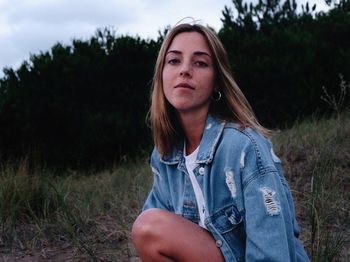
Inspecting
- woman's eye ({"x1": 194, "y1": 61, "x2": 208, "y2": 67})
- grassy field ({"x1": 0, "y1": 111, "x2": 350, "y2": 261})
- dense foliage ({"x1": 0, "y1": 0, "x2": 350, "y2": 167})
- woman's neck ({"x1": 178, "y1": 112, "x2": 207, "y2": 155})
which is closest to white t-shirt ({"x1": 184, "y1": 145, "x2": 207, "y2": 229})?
woman's neck ({"x1": 178, "y1": 112, "x2": 207, "y2": 155})

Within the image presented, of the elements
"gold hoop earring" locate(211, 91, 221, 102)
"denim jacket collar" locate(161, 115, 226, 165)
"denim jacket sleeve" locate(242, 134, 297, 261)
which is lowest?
"denim jacket sleeve" locate(242, 134, 297, 261)

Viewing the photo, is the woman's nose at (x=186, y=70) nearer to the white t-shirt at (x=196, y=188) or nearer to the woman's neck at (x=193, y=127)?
the woman's neck at (x=193, y=127)

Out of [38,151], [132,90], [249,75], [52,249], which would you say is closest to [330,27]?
[249,75]

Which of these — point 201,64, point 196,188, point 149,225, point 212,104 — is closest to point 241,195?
point 196,188

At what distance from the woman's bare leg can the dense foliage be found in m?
5.15

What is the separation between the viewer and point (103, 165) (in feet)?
26.3

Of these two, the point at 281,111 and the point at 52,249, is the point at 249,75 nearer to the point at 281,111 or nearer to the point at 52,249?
the point at 281,111

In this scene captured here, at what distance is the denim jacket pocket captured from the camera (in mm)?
2314

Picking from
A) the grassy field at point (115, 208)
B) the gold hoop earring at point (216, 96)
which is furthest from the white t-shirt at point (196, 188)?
the grassy field at point (115, 208)

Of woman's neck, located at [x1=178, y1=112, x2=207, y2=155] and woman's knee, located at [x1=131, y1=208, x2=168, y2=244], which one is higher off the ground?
woman's neck, located at [x1=178, y1=112, x2=207, y2=155]

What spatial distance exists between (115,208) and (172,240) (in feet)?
7.62

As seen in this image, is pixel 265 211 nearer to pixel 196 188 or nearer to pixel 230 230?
pixel 230 230

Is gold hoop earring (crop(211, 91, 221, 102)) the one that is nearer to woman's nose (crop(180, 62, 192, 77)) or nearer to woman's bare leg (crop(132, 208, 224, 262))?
woman's nose (crop(180, 62, 192, 77))

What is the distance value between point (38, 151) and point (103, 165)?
937mm
